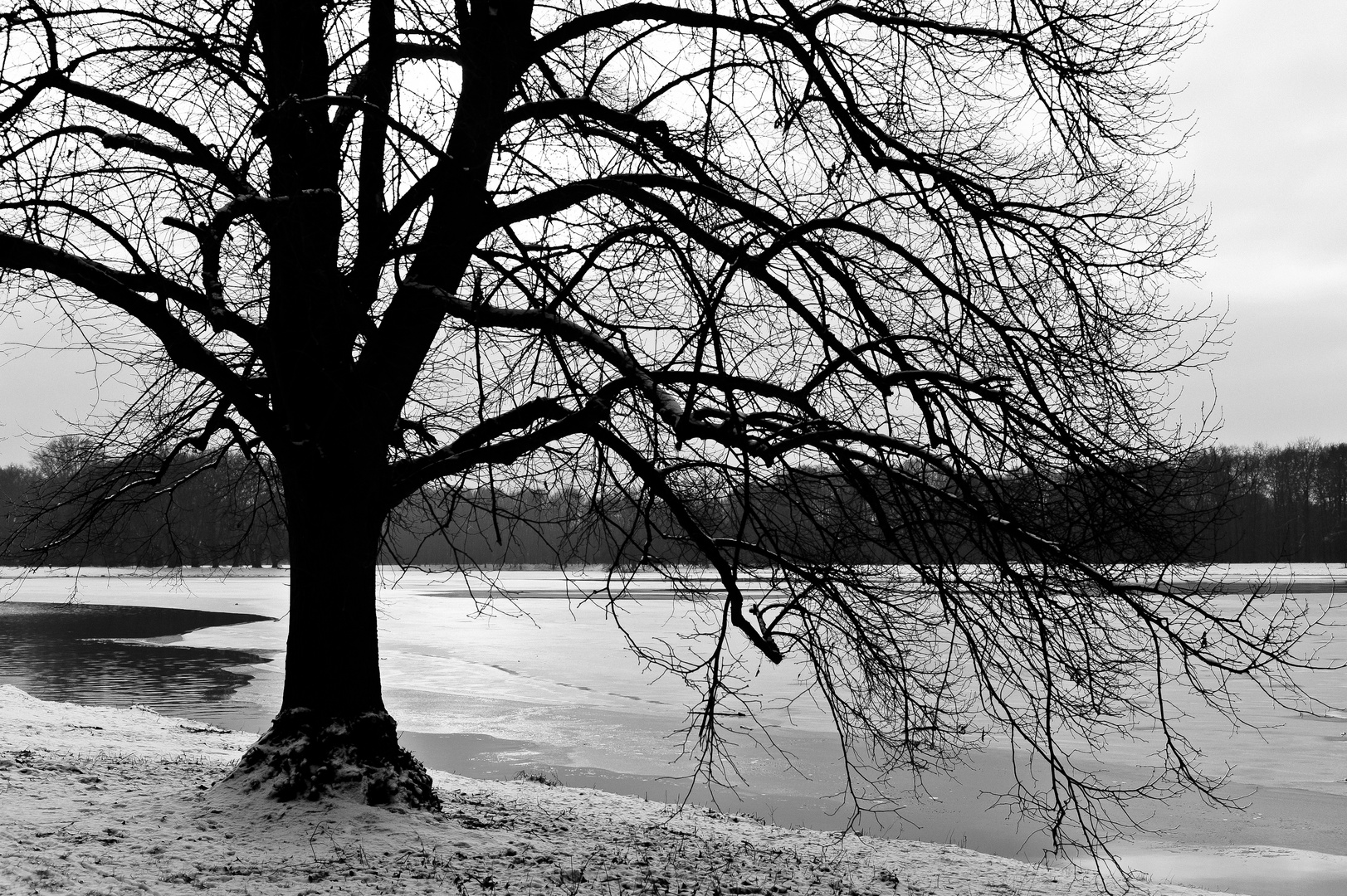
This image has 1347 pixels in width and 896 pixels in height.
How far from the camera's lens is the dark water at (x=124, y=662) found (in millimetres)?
17078

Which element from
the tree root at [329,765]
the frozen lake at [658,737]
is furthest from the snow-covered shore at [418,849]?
the frozen lake at [658,737]

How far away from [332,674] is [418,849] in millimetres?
1628

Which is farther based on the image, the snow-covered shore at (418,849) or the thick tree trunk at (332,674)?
the thick tree trunk at (332,674)

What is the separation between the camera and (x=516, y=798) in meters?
9.74

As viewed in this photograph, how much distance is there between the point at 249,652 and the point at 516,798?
56.8 feet

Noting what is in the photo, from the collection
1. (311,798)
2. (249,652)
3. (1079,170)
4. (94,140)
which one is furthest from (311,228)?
(249,652)

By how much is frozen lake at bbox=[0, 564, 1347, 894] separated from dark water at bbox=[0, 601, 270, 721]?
0.13m

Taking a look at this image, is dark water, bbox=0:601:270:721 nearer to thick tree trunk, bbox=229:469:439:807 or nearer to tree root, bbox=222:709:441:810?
tree root, bbox=222:709:441:810

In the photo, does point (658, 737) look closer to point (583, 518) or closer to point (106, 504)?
point (583, 518)

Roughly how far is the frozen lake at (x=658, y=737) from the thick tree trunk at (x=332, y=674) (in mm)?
1403

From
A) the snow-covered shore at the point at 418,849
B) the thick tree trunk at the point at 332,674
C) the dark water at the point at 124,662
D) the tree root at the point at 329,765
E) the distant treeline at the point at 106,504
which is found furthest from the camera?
the dark water at the point at 124,662

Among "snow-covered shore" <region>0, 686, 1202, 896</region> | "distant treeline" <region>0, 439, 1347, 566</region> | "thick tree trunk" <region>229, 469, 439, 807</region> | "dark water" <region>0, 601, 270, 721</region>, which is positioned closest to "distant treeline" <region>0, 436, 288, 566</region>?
"distant treeline" <region>0, 439, 1347, 566</region>

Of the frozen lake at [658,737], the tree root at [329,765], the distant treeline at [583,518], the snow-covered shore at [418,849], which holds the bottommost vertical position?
the frozen lake at [658,737]

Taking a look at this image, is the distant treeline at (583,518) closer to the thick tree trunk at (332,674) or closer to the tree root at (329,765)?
the thick tree trunk at (332,674)
